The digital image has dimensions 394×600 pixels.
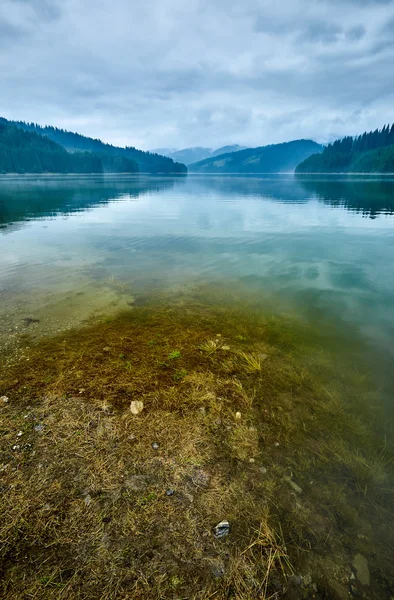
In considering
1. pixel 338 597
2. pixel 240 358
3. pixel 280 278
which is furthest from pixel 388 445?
pixel 280 278

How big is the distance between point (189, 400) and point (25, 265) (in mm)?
16955

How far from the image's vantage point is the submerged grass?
3604 millimetres

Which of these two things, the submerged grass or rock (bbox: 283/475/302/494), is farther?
rock (bbox: 283/475/302/494)

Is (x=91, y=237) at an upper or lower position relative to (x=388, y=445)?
upper

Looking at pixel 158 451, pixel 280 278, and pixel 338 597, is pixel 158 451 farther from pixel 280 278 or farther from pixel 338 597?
pixel 280 278

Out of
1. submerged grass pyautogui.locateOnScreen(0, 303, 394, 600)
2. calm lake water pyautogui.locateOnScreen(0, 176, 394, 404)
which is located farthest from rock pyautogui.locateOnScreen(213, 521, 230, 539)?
calm lake water pyautogui.locateOnScreen(0, 176, 394, 404)

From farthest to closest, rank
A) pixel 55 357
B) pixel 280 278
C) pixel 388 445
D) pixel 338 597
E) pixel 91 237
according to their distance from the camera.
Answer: pixel 91 237
pixel 280 278
pixel 55 357
pixel 388 445
pixel 338 597

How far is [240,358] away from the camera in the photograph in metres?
8.49

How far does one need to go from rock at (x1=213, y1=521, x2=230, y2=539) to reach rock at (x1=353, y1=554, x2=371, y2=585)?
5.99 feet

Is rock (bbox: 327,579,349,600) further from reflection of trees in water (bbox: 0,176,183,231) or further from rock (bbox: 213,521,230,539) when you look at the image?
reflection of trees in water (bbox: 0,176,183,231)

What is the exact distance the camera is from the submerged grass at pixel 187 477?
3.60 metres

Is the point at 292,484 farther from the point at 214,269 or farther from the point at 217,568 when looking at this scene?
the point at 214,269

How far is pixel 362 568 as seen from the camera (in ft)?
12.3

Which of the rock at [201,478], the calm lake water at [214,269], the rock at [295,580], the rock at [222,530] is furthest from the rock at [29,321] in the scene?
the rock at [295,580]
